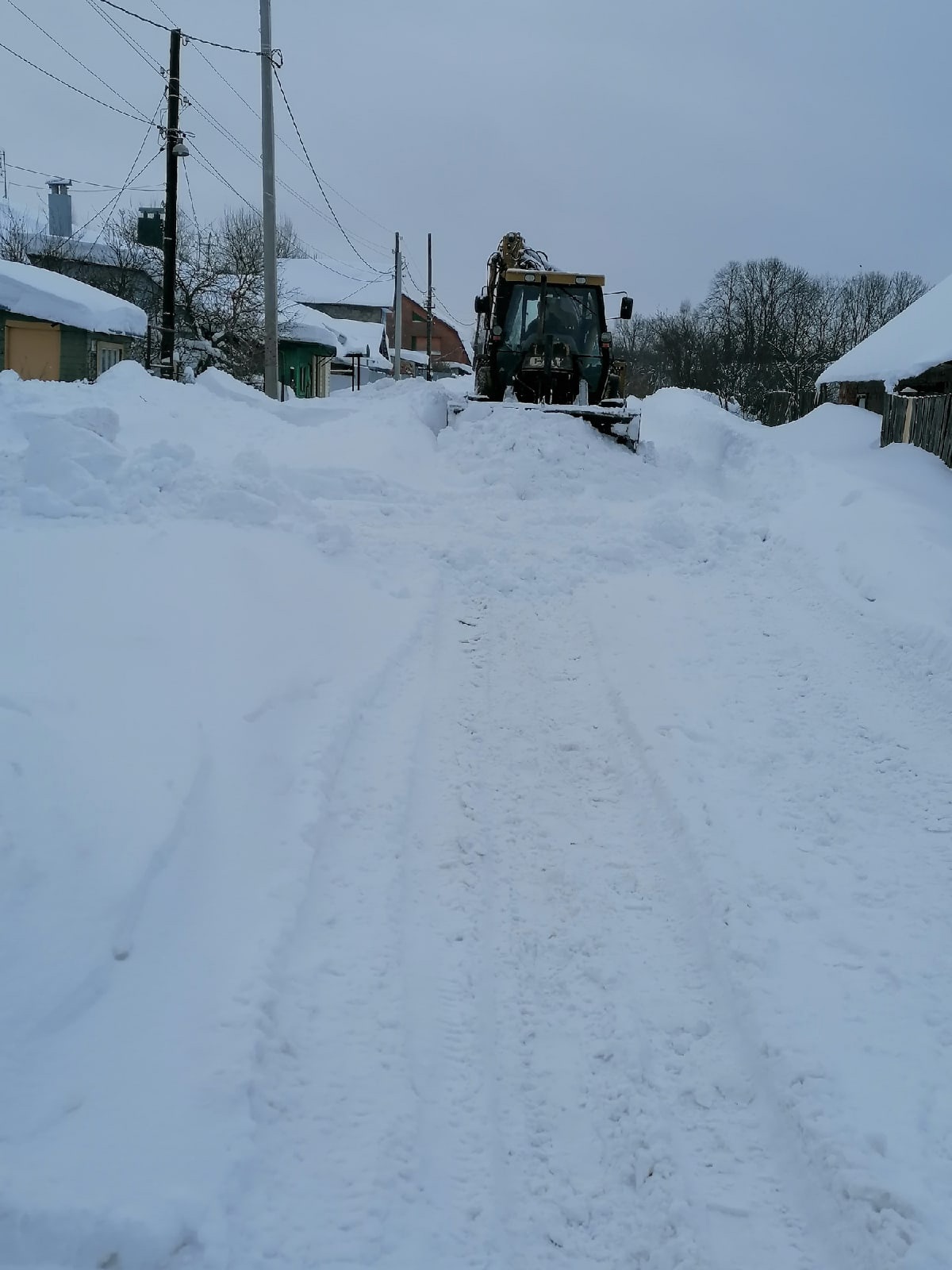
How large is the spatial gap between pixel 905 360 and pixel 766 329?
151 feet

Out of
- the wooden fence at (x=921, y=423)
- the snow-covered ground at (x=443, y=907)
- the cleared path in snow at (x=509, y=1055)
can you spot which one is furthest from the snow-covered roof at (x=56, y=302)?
the cleared path in snow at (x=509, y=1055)

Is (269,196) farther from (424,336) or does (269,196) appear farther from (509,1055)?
(424,336)

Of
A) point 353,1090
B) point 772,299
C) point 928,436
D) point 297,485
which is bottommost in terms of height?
point 353,1090

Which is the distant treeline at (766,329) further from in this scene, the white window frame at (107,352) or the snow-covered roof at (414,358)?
the white window frame at (107,352)

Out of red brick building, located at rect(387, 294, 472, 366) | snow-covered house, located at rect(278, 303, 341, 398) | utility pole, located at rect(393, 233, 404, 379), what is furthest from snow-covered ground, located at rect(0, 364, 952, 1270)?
red brick building, located at rect(387, 294, 472, 366)

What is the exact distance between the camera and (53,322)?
→ 73.8 ft

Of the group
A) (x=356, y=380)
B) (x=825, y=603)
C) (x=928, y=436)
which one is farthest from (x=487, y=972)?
(x=356, y=380)

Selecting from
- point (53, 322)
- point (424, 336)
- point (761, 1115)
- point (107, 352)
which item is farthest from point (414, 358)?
point (761, 1115)

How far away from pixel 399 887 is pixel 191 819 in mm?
972

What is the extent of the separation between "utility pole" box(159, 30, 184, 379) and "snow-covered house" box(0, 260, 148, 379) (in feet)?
9.36

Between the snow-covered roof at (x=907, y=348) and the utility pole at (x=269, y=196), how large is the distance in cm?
1158

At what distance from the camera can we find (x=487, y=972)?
12.6 feet

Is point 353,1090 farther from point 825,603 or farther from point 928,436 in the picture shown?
point 928,436

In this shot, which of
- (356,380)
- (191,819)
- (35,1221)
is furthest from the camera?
(356,380)
